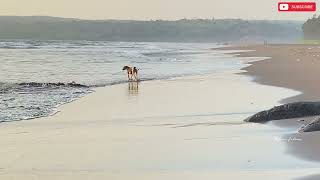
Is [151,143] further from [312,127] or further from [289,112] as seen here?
[289,112]

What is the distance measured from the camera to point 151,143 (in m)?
9.07

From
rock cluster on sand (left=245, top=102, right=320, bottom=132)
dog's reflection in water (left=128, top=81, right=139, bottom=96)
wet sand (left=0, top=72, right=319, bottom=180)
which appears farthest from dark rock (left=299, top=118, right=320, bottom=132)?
dog's reflection in water (left=128, top=81, right=139, bottom=96)

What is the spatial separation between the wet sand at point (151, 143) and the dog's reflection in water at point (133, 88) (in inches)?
95.1

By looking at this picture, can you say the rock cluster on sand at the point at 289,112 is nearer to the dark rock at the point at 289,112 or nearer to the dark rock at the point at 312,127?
the dark rock at the point at 289,112

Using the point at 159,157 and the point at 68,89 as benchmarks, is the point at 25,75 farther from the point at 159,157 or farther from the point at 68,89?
the point at 159,157

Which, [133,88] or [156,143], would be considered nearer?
[156,143]

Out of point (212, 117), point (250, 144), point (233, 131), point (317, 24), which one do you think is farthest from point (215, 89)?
point (317, 24)

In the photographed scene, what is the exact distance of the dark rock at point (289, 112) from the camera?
11.1 meters

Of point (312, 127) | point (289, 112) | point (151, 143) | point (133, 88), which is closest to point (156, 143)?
point (151, 143)

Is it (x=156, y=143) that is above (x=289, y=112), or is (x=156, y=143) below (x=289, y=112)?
below

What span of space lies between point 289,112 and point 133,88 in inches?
372

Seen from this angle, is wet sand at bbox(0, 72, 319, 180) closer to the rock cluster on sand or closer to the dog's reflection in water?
the rock cluster on sand

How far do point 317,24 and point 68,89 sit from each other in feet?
412

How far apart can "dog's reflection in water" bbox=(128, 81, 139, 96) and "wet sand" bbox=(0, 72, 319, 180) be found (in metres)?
2.42
